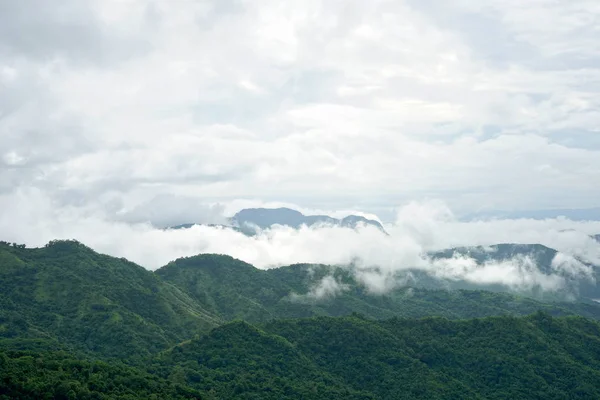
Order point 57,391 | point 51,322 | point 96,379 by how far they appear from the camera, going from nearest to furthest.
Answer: point 57,391 < point 96,379 < point 51,322

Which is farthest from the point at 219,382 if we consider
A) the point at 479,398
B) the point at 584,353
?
the point at 584,353

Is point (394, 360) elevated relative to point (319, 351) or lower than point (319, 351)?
lower

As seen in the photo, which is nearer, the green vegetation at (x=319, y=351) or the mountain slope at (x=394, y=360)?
the green vegetation at (x=319, y=351)

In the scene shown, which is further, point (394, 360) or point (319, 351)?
point (319, 351)

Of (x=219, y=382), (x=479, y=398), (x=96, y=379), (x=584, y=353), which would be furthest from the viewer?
(x=584, y=353)

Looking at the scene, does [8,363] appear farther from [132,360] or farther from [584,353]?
[584,353]

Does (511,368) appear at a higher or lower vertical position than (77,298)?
lower

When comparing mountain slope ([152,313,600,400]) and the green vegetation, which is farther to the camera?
mountain slope ([152,313,600,400])

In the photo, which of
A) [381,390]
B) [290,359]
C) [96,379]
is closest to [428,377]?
[381,390]

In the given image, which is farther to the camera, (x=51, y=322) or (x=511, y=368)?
(x=51, y=322)

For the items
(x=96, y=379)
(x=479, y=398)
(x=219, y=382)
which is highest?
(x=96, y=379)
